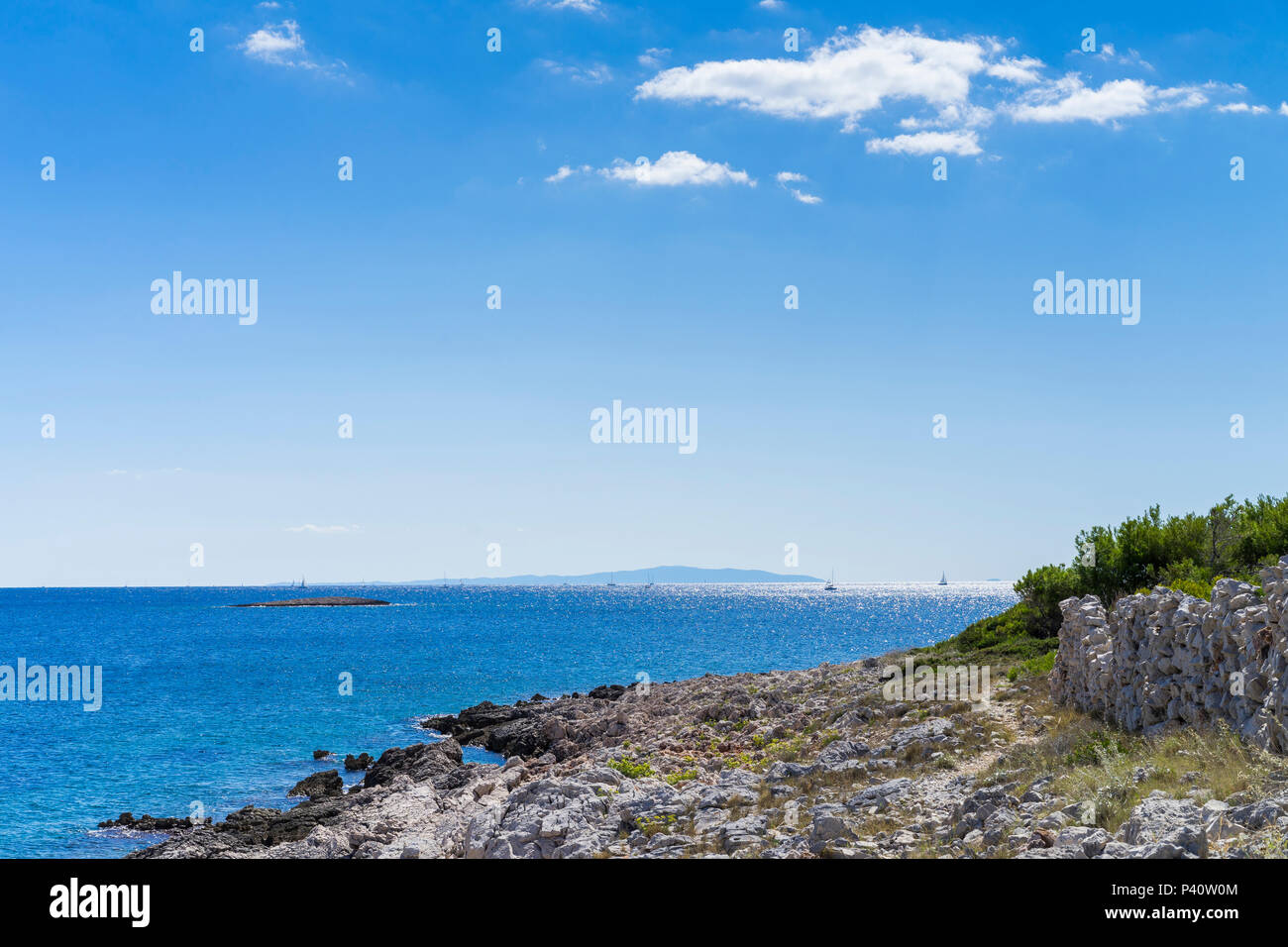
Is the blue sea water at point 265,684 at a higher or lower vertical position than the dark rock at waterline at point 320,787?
lower

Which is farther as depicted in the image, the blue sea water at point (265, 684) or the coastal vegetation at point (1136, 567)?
the blue sea water at point (265, 684)

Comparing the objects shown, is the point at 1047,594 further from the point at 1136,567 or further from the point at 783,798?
the point at 783,798

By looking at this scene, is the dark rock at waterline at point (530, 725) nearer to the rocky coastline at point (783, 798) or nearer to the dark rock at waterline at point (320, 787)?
the rocky coastline at point (783, 798)

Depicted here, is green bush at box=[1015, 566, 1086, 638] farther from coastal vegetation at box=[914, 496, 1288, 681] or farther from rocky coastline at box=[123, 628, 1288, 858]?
rocky coastline at box=[123, 628, 1288, 858]

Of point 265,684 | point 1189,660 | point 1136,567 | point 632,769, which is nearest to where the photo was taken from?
point 1189,660

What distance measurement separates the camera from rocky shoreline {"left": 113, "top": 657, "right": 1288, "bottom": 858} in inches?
446

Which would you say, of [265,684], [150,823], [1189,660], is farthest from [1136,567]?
[265,684]

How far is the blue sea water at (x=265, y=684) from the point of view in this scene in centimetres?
3534

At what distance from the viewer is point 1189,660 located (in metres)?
15.0

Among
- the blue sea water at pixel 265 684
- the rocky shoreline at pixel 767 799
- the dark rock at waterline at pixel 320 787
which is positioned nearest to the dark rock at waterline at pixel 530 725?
the rocky shoreline at pixel 767 799

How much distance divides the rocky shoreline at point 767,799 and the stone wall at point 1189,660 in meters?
1.71

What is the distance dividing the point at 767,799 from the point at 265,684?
211ft

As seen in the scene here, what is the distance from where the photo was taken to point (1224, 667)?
14.0 meters
